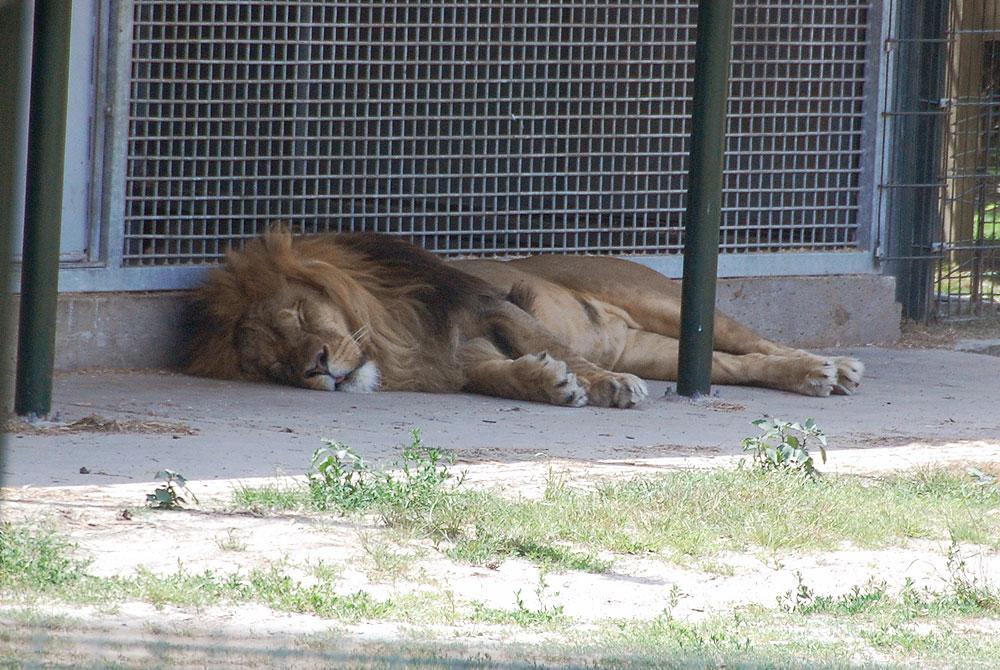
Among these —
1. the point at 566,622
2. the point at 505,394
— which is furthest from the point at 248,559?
the point at 505,394

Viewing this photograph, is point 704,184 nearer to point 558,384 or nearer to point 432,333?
point 558,384

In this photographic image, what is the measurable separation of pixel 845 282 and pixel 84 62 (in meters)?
4.10

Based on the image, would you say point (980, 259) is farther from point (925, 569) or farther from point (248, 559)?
point (248, 559)

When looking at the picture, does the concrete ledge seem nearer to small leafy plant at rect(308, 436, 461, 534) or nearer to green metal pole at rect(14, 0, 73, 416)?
green metal pole at rect(14, 0, 73, 416)

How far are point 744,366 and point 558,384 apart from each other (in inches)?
46.2

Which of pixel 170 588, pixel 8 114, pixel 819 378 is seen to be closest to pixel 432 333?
pixel 819 378

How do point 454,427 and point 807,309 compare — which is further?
point 807,309

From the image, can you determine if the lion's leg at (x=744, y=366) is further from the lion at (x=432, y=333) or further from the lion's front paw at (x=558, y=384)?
the lion's front paw at (x=558, y=384)

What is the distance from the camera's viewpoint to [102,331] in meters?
7.40

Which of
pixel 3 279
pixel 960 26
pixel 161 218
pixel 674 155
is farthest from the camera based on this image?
pixel 960 26

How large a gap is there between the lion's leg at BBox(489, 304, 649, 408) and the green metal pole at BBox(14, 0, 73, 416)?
2.13 m

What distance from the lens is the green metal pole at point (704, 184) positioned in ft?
22.1

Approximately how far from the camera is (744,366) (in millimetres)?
7621

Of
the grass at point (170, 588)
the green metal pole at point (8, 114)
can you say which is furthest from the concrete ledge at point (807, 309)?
the green metal pole at point (8, 114)
